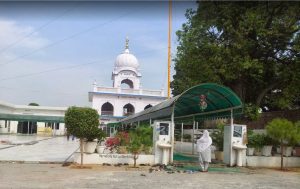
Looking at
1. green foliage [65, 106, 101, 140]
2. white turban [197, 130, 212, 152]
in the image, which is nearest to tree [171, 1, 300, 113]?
white turban [197, 130, 212, 152]

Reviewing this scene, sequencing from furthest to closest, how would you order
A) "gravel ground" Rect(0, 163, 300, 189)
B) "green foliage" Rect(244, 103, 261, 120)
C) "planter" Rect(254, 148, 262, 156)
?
"green foliage" Rect(244, 103, 261, 120)
"planter" Rect(254, 148, 262, 156)
"gravel ground" Rect(0, 163, 300, 189)

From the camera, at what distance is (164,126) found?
562 inches

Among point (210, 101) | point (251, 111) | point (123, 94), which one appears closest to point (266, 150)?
point (210, 101)

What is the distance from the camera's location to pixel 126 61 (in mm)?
62719

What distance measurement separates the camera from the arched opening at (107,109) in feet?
206

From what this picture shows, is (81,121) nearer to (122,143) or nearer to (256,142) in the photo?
(122,143)

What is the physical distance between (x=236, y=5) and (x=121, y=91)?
4379 centimetres

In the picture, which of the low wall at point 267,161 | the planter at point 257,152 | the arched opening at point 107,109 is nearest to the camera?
the low wall at point 267,161

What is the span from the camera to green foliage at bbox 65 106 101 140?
512 inches

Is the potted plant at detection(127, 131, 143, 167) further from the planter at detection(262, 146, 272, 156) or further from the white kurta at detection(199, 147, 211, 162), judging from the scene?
the planter at detection(262, 146, 272, 156)

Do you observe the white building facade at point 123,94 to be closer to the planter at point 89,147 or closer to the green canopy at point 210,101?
the green canopy at point 210,101

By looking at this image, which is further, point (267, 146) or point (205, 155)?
point (267, 146)

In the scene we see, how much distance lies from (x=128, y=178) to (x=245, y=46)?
10.7 metres

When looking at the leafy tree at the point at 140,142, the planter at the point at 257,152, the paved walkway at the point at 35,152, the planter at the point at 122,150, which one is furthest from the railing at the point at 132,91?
the planter at the point at 122,150
